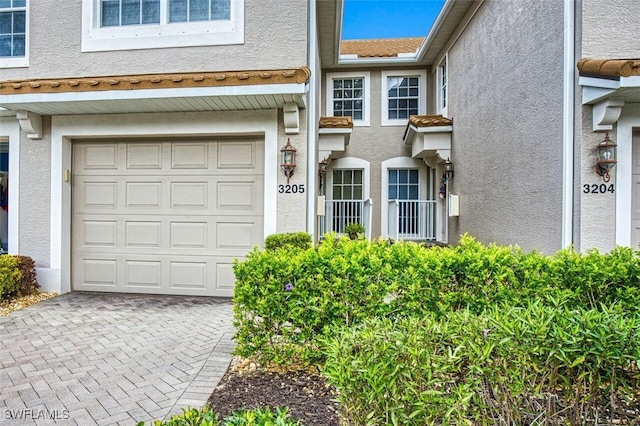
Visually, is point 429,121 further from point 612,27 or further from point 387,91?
point 612,27

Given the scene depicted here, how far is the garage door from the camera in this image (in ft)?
20.8

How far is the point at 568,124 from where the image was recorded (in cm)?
520

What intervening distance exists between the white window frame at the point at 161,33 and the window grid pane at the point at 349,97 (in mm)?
6311

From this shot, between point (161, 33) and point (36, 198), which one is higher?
point (161, 33)

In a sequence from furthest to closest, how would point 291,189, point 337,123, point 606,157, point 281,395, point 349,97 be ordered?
point 349,97, point 337,123, point 291,189, point 606,157, point 281,395

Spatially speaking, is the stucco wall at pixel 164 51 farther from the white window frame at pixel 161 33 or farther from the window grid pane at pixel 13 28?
the window grid pane at pixel 13 28

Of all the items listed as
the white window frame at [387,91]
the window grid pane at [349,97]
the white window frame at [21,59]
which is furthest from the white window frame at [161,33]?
the white window frame at [387,91]

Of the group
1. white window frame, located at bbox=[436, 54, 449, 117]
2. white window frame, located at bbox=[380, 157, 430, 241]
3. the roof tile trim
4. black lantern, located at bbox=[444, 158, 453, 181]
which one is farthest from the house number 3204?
white window frame, located at bbox=[380, 157, 430, 241]

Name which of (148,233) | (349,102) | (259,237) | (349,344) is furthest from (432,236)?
(349,344)

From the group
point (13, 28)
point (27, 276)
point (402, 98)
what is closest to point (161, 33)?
point (13, 28)

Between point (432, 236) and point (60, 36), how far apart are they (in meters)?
9.84

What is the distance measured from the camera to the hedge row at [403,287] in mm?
3131

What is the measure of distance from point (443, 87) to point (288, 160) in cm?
701

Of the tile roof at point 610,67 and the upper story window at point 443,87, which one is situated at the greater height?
the upper story window at point 443,87
